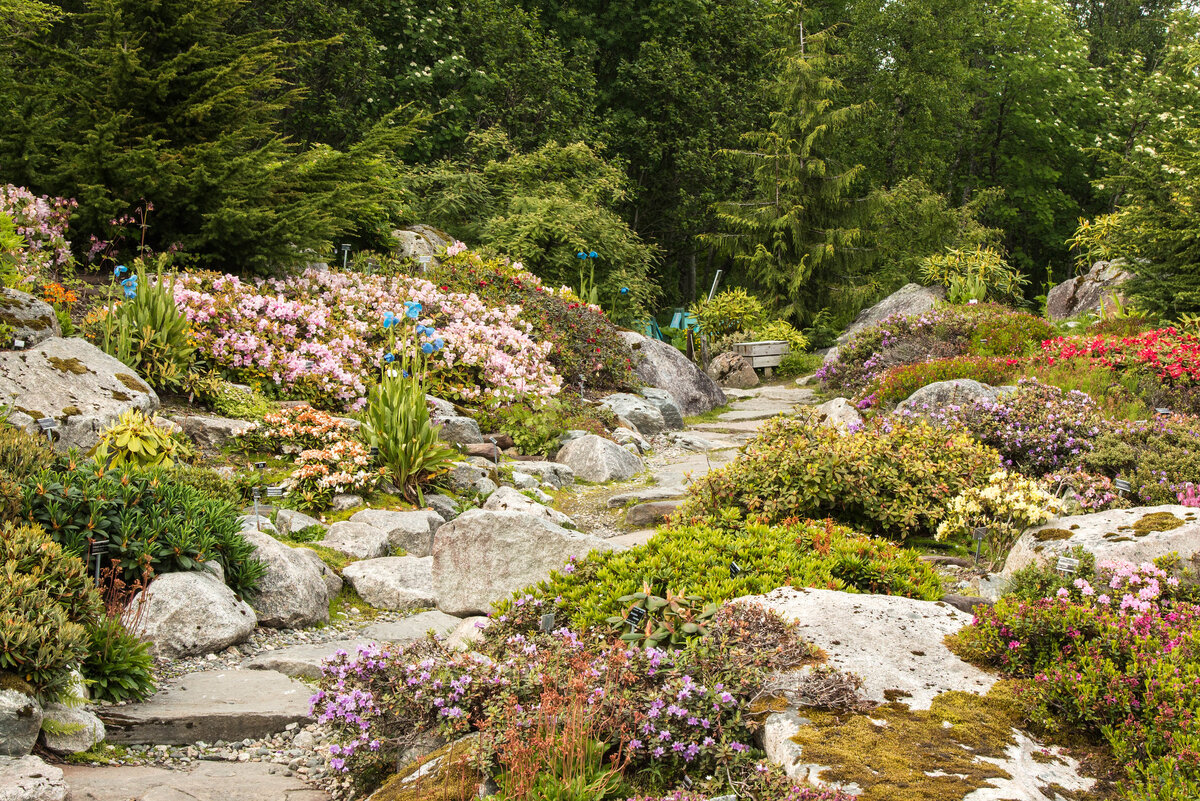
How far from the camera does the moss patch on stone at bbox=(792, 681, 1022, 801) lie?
2.64m

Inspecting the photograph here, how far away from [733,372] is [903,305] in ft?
11.8

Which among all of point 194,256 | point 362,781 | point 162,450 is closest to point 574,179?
point 194,256

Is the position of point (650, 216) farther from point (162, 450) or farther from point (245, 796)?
point (245, 796)

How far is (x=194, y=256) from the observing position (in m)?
10.3

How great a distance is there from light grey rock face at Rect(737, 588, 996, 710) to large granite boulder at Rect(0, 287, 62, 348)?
250 inches

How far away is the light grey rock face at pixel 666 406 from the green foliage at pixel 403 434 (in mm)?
5122

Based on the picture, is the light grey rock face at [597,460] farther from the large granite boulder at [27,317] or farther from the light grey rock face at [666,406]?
the large granite boulder at [27,317]

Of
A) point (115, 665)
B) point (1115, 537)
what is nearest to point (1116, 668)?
point (1115, 537)

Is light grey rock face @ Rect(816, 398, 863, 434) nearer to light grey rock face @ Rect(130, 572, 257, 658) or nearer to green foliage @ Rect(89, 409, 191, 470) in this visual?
green foliage @ Rect(89, 409, 191, 470)

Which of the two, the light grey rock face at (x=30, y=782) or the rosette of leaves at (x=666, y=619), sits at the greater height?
the rosette of leaves at (x=666, y=619)

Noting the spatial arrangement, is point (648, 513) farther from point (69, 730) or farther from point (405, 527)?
point (69, 730)

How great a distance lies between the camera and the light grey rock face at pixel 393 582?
5645 mm

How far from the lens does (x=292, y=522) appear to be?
638 cm

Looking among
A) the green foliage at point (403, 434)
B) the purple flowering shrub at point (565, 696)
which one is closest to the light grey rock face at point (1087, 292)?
the green foliage at point (403, 434)
